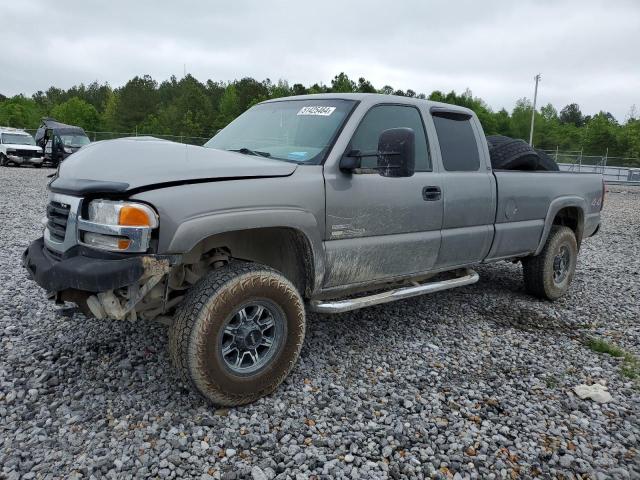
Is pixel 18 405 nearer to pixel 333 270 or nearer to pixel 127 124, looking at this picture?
pixel 333 270

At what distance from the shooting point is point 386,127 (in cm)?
388

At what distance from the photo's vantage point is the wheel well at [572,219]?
18.6 feet

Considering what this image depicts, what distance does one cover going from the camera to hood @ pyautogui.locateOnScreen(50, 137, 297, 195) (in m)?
2.72

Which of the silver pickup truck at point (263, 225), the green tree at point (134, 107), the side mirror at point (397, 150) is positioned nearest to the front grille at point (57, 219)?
the silver pickup truck at point (263, 225)

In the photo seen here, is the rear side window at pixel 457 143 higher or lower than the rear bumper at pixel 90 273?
higher

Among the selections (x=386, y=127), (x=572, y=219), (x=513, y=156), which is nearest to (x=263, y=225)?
(x=386, y=127)

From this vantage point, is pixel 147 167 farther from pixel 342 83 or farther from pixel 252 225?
pixel 342 83

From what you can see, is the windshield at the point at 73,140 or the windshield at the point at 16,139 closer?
the windshield at the point at 73,140

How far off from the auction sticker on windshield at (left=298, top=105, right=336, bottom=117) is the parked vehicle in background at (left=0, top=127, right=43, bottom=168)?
78.7 ft

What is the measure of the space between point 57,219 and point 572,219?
5.30m

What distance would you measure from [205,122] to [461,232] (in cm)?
4346

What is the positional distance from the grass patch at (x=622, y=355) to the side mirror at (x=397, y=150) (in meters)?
2.35

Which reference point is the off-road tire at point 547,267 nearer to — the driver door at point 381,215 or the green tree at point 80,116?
the driver door at point 381,215

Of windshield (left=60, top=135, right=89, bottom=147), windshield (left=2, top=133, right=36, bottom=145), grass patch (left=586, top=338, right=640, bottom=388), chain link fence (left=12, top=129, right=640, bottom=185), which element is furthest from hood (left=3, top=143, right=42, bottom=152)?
grass patch (left=586, top=338, right=640, bottom=388)
